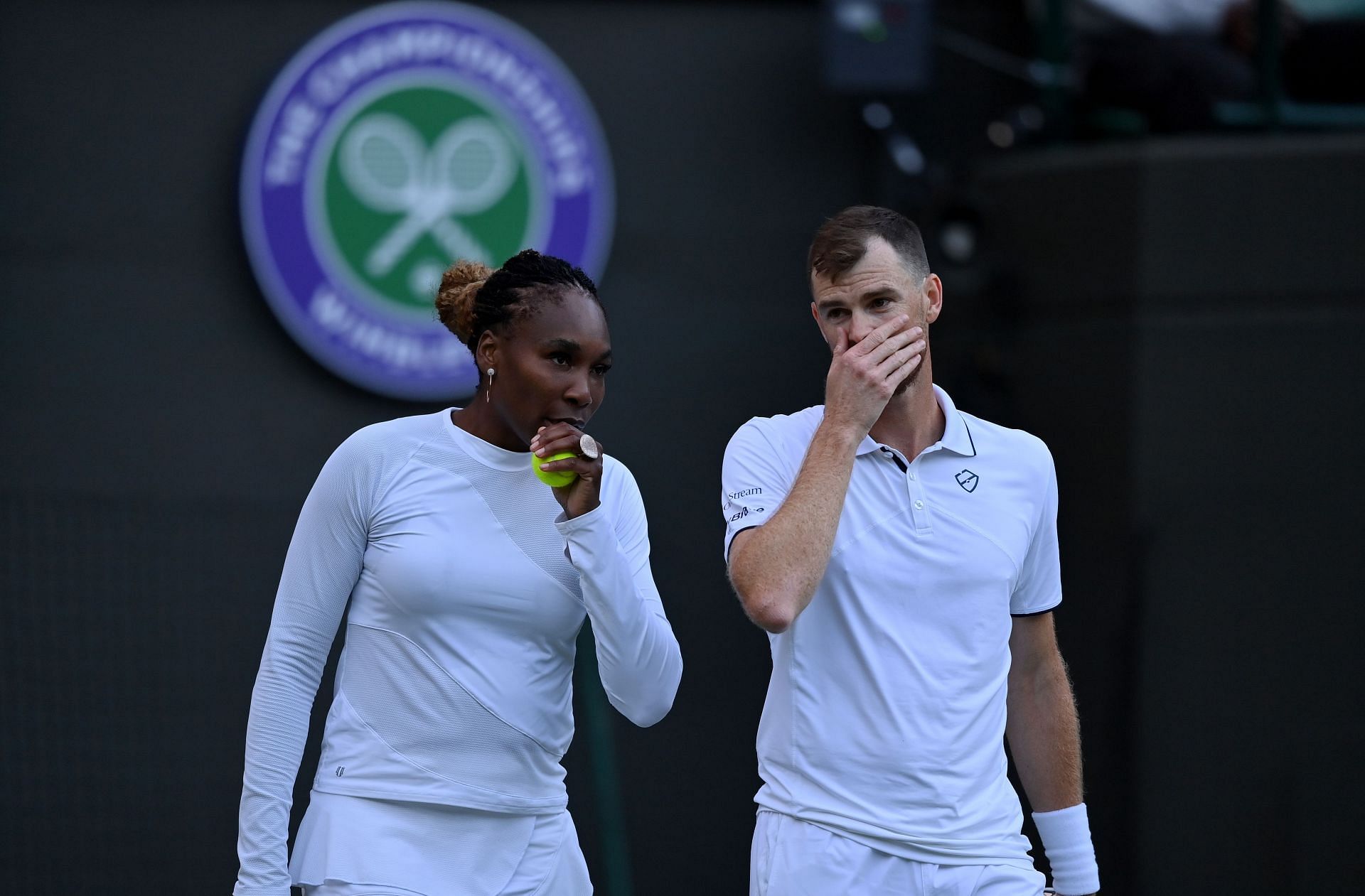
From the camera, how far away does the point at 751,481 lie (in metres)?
3.22

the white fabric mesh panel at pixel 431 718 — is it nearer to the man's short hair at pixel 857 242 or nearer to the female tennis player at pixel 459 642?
the female tennis player at pixel 459 642

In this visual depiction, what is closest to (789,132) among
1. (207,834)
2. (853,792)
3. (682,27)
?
(682,27)

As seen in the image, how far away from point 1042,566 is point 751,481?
63cm

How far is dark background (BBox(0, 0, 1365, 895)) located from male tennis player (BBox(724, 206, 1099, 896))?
11.8 ft

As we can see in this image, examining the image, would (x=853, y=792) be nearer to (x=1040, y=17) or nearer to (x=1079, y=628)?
(x=1079, y=628)

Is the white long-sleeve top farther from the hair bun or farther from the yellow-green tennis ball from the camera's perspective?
the hair bun

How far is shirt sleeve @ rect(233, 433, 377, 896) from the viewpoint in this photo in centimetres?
306

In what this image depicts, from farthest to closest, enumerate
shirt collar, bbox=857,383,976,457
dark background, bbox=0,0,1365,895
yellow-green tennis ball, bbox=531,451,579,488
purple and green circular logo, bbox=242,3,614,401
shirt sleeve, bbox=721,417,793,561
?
purple and green circular logo, bbox=242,3,614,401 → dark background, bbox=0,0,1365,895 → shirt collar, bbox=857,383,976,457 → shirt sleeve, bbox=721,417,793,561 → yellow-green tennis ball, bbox=531,451,579,488

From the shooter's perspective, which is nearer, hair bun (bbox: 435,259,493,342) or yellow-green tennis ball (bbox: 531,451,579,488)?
yellow-green tennis ball (bbox: 531,451,579,488)

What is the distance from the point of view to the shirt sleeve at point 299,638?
3057mm

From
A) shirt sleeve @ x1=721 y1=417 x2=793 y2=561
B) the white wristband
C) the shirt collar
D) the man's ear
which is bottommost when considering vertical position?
the white wristband

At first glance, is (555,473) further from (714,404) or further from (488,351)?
(714,404)

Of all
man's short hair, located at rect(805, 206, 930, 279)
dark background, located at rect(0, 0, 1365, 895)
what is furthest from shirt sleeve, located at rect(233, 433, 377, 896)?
dark background, located at rect(0, 0, 1365, 895)

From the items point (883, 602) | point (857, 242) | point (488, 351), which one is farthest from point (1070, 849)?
point (488, 351)
